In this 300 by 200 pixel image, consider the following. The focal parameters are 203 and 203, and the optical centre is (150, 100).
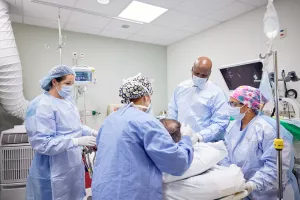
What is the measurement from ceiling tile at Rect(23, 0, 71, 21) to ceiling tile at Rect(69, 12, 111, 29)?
0.10 metres

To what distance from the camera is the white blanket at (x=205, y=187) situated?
93 centimetres

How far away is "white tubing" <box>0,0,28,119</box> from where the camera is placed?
2291 mm

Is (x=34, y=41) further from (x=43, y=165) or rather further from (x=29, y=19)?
(x=43, y=165)

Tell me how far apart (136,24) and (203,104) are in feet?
6.67

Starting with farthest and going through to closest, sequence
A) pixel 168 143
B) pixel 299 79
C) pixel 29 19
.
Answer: pixel 29 19 < pixel 299 79 < pixel 168 143

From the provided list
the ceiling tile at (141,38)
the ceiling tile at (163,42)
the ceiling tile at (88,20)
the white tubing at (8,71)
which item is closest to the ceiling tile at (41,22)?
the ceiling tile at (88,20)

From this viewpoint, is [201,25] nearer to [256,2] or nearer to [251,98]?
[256,2]

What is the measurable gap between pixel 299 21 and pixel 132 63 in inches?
105

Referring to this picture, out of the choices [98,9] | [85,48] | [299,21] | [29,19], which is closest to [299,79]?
[299,21]

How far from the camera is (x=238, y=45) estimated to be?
9.75 ft

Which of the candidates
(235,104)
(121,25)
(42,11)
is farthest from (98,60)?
(235,104)

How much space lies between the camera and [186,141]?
99cm

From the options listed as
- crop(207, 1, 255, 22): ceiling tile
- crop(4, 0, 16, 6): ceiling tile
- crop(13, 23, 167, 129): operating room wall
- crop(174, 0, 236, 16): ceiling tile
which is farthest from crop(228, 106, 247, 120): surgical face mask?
crop(4, 0, 16, 6): ceiling tile

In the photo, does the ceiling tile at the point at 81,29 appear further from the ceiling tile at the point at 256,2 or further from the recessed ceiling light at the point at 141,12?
the ceiling tile at the point at 256,2
